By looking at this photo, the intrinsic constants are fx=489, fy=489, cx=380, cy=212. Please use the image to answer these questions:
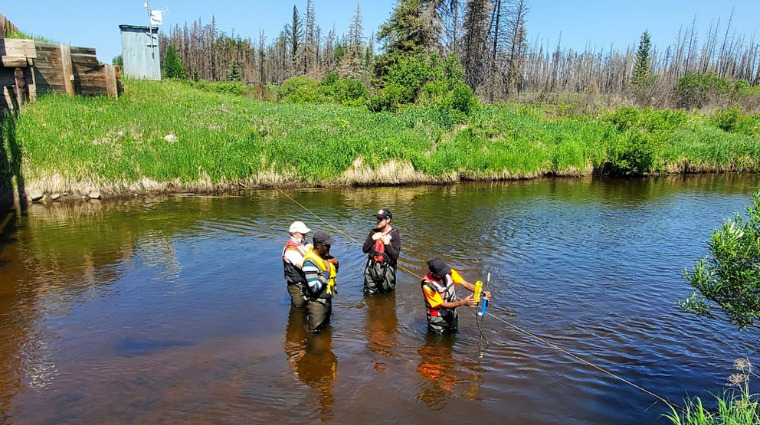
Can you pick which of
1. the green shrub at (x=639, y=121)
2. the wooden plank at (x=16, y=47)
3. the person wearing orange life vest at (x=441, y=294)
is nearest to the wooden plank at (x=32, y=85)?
the wooden plank at (x=16, y=47)

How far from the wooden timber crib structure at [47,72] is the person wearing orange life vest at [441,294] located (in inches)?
682

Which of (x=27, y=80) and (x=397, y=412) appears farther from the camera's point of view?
(x=27, y=80)

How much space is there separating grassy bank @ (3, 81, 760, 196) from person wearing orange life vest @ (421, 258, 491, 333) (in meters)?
13.5

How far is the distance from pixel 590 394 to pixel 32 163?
58.6 ft

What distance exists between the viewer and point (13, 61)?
16.7 m

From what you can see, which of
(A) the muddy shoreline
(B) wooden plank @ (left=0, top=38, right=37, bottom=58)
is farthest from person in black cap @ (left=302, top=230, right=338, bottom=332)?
(B) wooden plank @ (left=0, top=38, right=37, bottom=58)

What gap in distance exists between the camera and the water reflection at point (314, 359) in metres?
6.13

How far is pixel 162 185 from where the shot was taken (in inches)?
707

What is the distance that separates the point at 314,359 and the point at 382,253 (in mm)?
2579

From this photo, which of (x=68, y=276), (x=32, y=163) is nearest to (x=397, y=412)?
(x=68, y=276)

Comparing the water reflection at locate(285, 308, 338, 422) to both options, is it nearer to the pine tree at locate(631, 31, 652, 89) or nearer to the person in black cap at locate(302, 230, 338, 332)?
the person in black cap at locate(302, 230, 338, 332)

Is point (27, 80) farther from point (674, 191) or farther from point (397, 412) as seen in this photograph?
point (674, 191)

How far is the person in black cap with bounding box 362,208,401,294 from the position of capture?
28.8ft

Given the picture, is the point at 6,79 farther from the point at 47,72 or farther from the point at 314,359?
the point at 314,359
